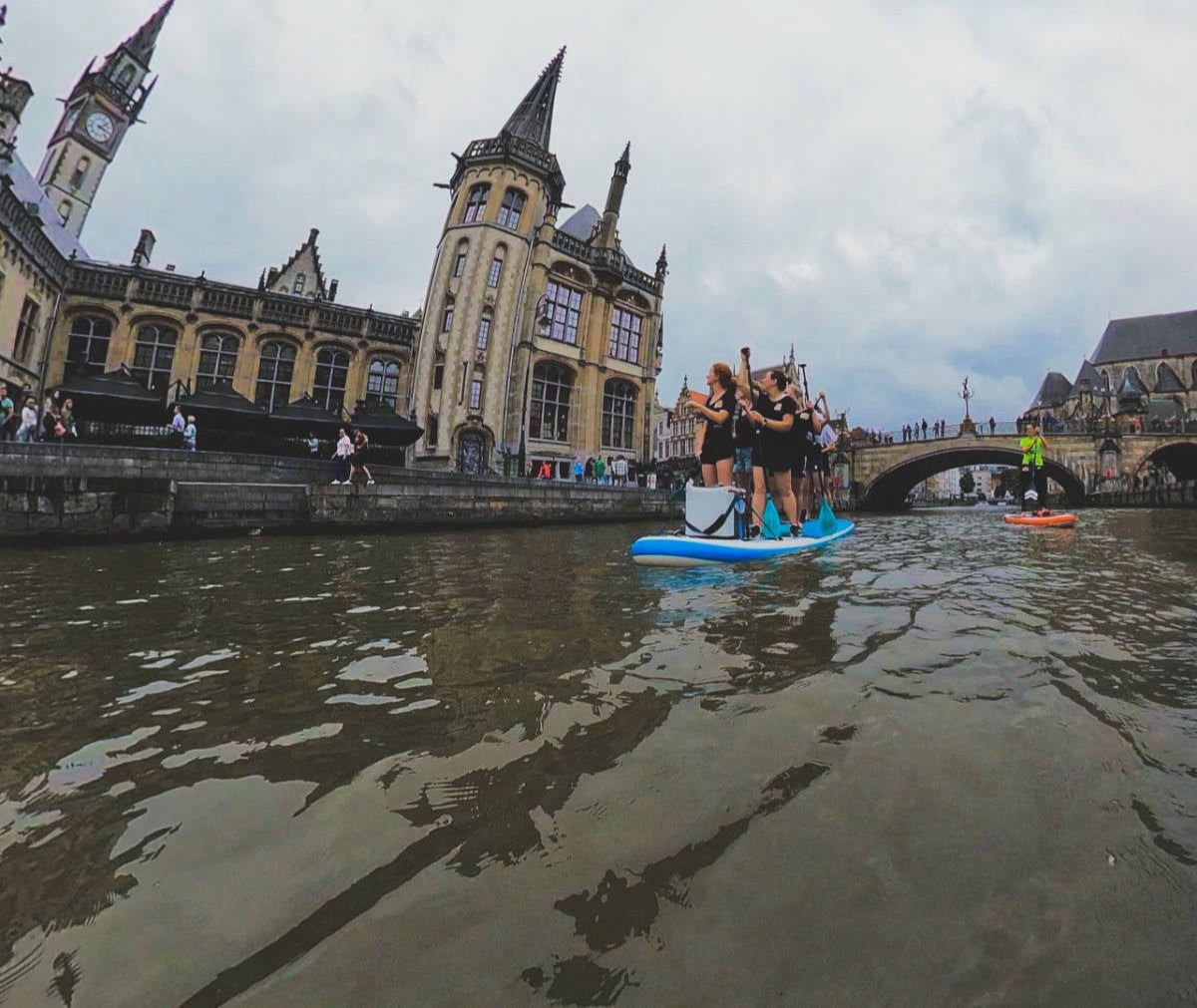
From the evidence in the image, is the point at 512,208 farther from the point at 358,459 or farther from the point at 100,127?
the point at 100,127

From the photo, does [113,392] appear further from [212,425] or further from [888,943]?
[888,943]

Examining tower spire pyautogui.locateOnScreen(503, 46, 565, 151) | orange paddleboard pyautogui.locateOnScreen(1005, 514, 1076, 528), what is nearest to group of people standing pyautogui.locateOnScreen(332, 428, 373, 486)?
orange paddleboard pyautogui.locateOnScreen(1005, 514, 1076, 528)

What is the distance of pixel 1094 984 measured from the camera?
0.94m

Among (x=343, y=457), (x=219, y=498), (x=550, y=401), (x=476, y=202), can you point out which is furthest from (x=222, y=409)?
(x=476, y=202)

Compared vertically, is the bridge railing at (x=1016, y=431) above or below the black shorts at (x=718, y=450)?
above

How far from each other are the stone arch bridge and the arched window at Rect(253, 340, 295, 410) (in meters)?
36.2

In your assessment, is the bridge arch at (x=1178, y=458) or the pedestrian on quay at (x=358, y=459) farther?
the bridge arch at (x=1178, y=458)

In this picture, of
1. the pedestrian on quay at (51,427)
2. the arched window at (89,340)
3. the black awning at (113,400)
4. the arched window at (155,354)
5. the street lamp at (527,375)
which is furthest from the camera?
the street lamp at (527,375)

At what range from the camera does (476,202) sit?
2798 centimetres

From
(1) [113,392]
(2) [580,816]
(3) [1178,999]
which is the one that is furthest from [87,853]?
(1) [113,392]

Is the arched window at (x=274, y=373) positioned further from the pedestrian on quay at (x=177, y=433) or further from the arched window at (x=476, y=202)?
the pedestrian on quay at (x=177, y=433)

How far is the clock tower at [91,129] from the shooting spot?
46.1 meters

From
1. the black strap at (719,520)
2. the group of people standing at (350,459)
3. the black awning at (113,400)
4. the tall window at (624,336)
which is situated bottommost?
the black strap at (719,520)

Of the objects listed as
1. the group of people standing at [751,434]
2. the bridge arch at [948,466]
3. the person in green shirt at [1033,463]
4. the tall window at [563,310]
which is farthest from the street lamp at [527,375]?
the bridge arch at [948,466]
